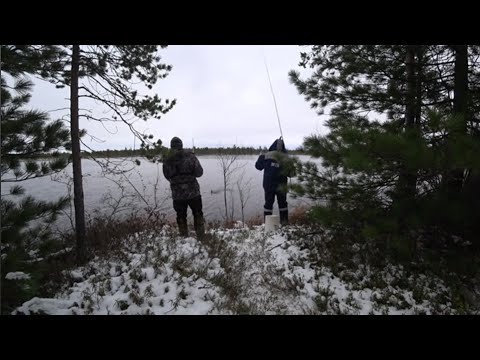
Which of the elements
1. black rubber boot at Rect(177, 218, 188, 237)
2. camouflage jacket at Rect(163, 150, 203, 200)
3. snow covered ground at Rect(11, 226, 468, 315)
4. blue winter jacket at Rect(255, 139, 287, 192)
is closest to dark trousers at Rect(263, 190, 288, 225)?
blue winter jacket at Rect(255, 139, 287, 192)

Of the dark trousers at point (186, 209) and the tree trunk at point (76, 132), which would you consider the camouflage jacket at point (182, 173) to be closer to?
the dark trousers at point (186, 209)

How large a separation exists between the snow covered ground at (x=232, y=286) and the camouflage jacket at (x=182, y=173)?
3.57 ft

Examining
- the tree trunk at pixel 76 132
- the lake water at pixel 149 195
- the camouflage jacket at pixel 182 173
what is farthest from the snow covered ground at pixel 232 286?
the lake water at pixel 149 195

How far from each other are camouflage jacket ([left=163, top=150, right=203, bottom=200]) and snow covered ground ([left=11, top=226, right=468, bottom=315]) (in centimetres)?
109

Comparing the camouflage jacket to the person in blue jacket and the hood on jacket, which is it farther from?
the hood on jacket

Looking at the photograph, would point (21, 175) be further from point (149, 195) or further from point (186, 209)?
point (149, 195)

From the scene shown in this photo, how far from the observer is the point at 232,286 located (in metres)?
3.40

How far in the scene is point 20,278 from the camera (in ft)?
6.68

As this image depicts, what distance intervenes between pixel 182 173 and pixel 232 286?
253cm

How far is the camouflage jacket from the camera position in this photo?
4863 millimetres
